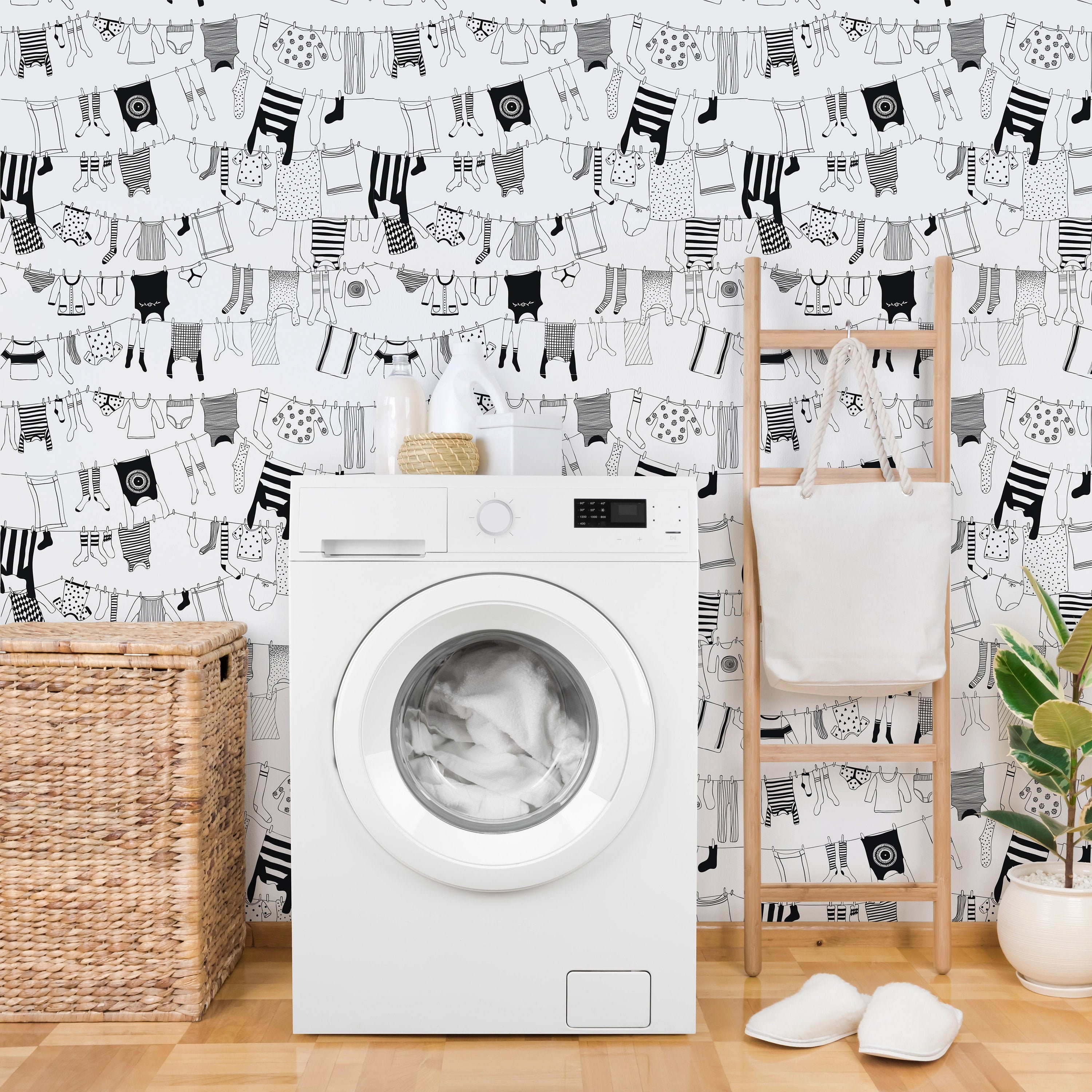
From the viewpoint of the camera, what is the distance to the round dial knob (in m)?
1.53

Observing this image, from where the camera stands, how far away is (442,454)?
1.67 metres

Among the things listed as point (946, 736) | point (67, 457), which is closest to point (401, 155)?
point (67, 457)

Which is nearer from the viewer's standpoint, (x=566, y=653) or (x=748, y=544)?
(x=566, y=653)

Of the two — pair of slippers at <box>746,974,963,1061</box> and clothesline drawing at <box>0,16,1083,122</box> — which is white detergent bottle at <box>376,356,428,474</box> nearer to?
clothesline drawing at <box>0,16,1083,122</box>

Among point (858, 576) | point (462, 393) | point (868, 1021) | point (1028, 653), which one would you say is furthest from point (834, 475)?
point (868, 1021)

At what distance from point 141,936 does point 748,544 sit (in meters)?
1.36

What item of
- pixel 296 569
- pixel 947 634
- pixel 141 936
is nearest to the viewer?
pixel 296 569

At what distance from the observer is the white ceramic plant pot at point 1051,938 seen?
5.73 feet

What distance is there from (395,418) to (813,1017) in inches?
52.6

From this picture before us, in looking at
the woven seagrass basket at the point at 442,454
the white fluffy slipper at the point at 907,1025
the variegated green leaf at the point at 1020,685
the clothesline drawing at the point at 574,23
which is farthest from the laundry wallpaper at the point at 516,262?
the white fluffy slipper at the point at 907,1025

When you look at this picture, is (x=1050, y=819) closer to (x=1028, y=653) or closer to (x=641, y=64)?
(x=1028, y=653)

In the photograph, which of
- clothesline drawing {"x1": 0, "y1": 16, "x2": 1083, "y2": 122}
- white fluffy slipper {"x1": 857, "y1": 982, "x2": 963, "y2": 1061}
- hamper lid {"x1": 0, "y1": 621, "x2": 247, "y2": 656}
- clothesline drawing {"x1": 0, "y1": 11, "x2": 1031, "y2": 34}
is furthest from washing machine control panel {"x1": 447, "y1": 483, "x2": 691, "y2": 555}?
clothesline drawing {"x1": 0, "y1": 11, "x2": 1031, "y2": 34}

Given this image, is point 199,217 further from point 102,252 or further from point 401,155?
point 401,155

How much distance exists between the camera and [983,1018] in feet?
5.53
